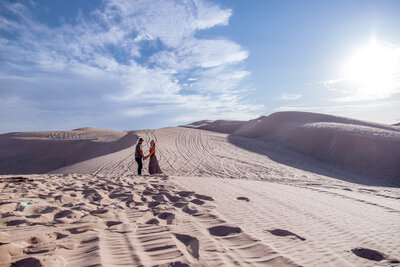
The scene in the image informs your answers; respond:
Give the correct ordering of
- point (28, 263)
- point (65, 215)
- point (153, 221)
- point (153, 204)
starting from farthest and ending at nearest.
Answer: point (153, 204)
point (65, 215)
point (153, 221)
point (28, 263)

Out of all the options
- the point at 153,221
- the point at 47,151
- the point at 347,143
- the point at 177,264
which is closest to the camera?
the point at 177,264

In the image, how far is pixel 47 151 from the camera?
22000 mm

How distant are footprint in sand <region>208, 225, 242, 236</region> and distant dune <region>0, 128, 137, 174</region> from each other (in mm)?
17031

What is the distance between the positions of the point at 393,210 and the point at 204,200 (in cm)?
374

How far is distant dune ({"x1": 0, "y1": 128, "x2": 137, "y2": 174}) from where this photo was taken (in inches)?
763

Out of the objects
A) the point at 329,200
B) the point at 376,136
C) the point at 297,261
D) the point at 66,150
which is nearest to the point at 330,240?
the point at 297,261

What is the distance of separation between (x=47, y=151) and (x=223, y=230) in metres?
23.3

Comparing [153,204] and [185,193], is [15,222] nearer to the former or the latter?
[153,204]

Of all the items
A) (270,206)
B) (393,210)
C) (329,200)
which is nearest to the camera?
(270,206)

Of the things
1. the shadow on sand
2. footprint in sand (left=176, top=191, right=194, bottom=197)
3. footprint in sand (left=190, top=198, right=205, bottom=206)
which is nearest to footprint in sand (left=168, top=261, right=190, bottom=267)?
footprint in sand (left=190, top=198, right=205, bottom=206)

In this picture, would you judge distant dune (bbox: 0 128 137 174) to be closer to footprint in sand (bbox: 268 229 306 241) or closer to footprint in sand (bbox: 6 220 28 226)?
footprint in sand (bbox: 6 220 28 226)

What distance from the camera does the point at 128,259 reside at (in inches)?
89.4

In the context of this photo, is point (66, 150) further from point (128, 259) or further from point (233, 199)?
point (128, 259)

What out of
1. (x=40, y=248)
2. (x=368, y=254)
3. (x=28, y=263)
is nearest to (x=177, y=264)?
(x=28, y=263)
